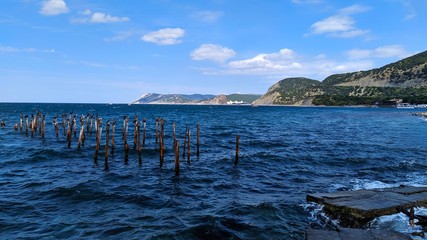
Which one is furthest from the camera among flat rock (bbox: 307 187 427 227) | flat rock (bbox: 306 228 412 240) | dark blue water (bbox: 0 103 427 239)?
flat rock (bbox: 307 187 427 227)

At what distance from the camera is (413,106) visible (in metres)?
176

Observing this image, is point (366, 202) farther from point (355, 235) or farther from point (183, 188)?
point (183, 188)

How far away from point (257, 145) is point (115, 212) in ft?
85.1

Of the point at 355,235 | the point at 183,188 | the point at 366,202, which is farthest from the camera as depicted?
the point at 183,188

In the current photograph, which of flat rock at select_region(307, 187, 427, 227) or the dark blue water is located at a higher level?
flat rock at select_region(307, 187, 427, 227)

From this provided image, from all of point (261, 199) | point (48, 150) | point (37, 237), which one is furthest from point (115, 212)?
point (48, 150)

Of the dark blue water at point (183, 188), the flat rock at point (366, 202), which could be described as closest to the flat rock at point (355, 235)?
the dark blue water at point (183, 188)

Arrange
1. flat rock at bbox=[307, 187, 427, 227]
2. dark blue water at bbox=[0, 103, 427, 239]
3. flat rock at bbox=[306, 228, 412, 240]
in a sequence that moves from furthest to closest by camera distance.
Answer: flat rock at bbox=[307, 187, 427, 227], dark blue water at bbox=[0, 103, 427, 239], flat rock at bbox=[306, 228, 412, 240]

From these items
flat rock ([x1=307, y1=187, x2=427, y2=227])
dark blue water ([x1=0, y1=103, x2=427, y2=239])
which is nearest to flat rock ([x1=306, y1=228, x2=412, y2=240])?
dark blue water ([x1=0, y1=103, x2=427, y2=239])

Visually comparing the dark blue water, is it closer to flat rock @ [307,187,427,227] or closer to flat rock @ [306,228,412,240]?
flat rock @ [307,187,427,227]

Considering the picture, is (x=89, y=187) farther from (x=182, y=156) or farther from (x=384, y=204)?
(x=384, y=204)

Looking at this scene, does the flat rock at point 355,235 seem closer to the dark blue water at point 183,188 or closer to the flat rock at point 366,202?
the dark blue water at point 183,188

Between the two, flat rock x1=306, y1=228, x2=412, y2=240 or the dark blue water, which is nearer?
flat rock x1=306, y1=228, x2=412, y2=240

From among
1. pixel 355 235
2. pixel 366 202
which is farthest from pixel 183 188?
pixel 355 235
